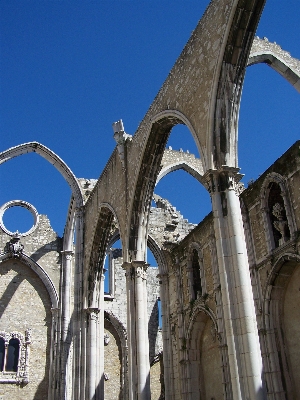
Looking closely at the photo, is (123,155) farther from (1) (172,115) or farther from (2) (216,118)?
(2) (216,118)

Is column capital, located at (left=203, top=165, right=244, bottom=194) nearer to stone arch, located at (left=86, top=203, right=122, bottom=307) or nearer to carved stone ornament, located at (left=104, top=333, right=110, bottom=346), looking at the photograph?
stone arch, located at (left=86, top=203, right=122, bottom=307)

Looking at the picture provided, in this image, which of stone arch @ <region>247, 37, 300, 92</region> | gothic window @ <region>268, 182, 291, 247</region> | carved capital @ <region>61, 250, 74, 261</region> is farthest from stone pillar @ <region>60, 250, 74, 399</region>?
stone arch @ <region>247, 37, 300, 92</region>

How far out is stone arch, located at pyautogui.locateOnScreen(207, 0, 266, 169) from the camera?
7.82 m

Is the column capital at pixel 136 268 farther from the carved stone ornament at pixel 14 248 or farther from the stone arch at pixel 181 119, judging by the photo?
the carved stone ornament at pixel 14 248

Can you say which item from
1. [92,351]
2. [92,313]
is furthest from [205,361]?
[92,313]

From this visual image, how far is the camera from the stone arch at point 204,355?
45.1 ft

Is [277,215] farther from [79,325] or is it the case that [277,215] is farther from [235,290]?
[79,325]

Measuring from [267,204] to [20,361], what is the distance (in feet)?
33.1

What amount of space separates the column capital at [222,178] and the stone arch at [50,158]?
926cm

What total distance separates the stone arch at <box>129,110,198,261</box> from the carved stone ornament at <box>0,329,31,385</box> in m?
6.85

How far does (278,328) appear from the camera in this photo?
10.9m

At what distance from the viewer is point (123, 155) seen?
42.7 ft

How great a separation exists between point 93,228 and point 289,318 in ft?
21.9

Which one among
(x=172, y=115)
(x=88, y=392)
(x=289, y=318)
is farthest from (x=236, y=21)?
(x=88, y=392)
